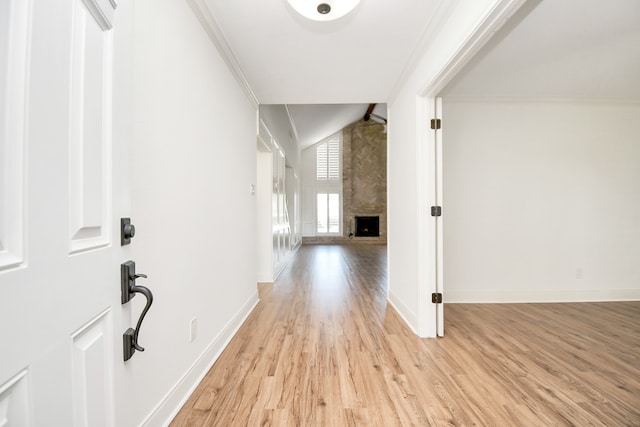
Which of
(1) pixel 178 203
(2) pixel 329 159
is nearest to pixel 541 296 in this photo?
(1) pixel 178 203

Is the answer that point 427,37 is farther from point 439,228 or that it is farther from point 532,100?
point 532,100

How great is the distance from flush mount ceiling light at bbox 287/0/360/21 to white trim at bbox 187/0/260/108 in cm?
56

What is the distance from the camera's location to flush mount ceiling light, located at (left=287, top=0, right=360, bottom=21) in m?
1.54

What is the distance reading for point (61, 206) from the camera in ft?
1.79

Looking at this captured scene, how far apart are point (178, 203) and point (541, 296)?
12.4ft

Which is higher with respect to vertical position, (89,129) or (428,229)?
(89,129)

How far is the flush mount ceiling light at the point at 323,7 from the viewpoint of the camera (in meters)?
1.54

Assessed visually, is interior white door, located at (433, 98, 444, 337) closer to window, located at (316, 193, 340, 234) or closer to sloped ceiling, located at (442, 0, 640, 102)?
sloped ceiling, located at (442, 0, 640, 102)

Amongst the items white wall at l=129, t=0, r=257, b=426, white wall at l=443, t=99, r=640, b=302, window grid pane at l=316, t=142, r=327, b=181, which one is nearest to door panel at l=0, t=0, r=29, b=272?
white wall at l=129, t=0, r=257, b=426

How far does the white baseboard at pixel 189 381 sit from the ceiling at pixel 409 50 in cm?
216

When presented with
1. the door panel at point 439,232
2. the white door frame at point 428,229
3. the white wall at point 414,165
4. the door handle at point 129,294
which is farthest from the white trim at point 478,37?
the door handle at point 129,294

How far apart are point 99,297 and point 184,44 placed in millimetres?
1442

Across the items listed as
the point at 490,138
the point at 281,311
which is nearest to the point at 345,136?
the point at 490,138

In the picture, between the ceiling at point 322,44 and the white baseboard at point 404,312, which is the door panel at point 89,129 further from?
the white baseboard at point 404,312
